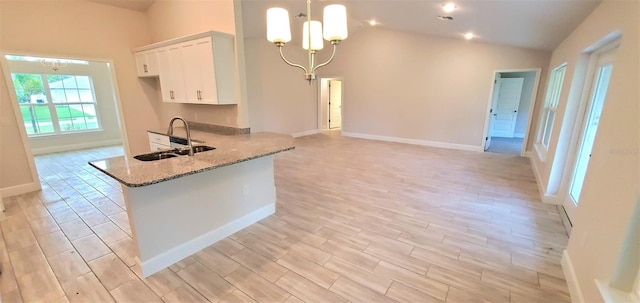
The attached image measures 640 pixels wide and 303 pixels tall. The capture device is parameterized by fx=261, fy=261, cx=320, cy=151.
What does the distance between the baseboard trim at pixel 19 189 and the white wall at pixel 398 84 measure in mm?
4176

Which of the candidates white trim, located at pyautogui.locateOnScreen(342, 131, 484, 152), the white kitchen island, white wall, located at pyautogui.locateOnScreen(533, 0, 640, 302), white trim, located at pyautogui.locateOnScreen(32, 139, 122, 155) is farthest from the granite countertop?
white trim, located at pyautogui.locateOnScreen(32, 139, 122, 155)

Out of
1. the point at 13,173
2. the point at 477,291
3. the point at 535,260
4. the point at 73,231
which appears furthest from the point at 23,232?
the point at 535,260

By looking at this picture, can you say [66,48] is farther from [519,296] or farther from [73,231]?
[519,296]

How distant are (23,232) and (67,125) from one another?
5746 mm

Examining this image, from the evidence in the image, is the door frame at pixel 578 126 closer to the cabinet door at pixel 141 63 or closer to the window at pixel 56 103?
the cabinet door at pixel 141 63

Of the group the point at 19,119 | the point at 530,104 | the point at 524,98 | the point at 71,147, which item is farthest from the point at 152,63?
the point at 524,98

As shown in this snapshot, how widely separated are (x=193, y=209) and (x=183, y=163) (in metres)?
0.49

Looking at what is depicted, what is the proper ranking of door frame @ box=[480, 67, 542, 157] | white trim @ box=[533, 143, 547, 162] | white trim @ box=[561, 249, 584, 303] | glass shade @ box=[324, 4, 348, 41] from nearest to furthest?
white trim @ box=[561, 249, 584, 303]
glass shade @ box=[324, 4, 348, 41]
white trim @ box=[533, 143, 547, 162]
door frame @ box=[480, 67, 542, 157]

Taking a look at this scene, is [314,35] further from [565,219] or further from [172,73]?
[565,219]

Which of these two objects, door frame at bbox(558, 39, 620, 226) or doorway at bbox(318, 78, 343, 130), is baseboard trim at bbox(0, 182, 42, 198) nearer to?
doorway at bbox(318, 78, 343, 130)

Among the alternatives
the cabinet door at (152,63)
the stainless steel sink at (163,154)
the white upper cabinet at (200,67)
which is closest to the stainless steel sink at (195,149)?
the stainless steel sink at (163,154)

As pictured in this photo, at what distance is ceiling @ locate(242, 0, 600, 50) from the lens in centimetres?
305

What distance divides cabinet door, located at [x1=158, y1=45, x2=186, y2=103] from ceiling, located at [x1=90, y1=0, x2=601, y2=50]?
1.20 m

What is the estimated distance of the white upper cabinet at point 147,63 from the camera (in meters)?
4.42
